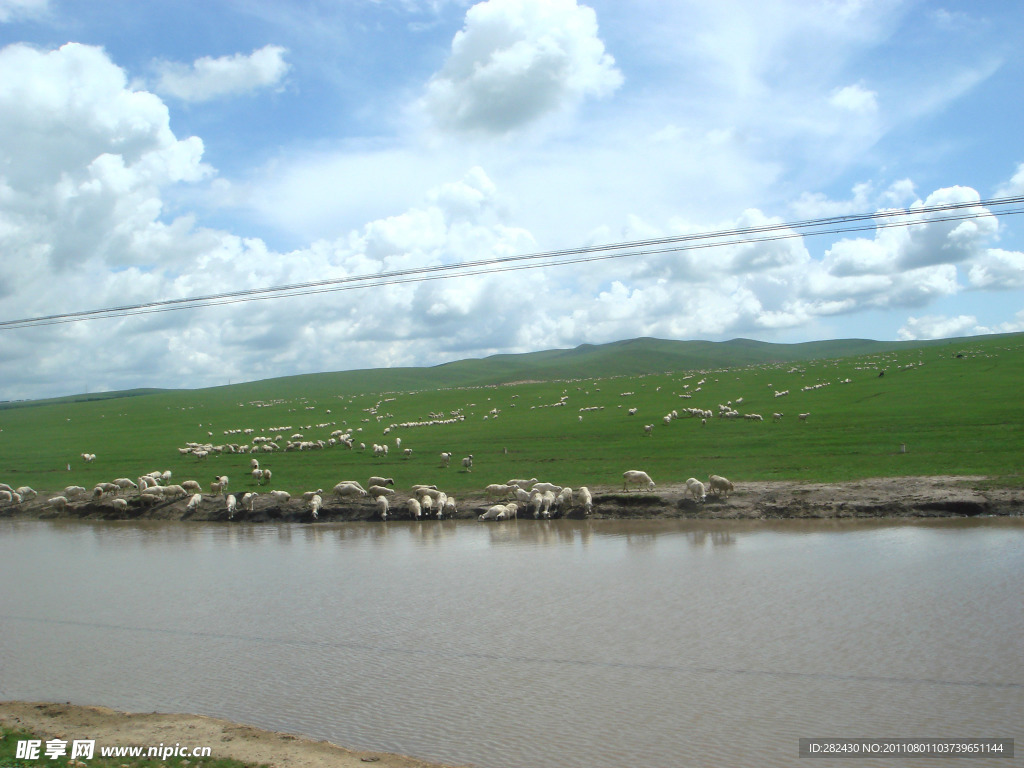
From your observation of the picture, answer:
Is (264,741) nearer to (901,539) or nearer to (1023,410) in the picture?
(901,539)

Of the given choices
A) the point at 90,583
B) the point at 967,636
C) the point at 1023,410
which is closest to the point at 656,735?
the point at 967,636

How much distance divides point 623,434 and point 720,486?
628 inches

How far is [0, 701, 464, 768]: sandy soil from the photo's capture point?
317 inches

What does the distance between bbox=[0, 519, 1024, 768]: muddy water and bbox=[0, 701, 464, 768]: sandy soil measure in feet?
1.46

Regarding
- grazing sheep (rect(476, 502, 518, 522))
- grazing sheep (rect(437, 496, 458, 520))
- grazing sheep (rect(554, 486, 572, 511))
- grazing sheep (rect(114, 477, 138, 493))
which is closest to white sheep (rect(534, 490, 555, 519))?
grazing sheep (rect(554, 486, 572, 511))

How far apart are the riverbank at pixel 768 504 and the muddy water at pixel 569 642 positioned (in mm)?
1338

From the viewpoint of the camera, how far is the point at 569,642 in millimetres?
11742

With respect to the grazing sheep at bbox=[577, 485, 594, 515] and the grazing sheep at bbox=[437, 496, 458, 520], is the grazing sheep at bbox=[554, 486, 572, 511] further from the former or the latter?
the grazing sheep at bbox=[437, 496, 458, 520]

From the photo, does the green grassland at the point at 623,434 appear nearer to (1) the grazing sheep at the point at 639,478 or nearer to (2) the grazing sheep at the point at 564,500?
(1) the grazing sheep at the point at 639,478

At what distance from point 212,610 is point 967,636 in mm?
13649

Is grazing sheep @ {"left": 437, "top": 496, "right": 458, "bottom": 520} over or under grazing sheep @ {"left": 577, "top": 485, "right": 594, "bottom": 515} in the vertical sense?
under

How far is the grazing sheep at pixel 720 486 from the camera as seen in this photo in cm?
2420

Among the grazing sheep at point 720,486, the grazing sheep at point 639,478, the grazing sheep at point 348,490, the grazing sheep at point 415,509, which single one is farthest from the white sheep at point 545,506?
the grazing sheep at point 348,490

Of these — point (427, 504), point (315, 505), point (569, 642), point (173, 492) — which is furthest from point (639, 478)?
point (173, 492)
